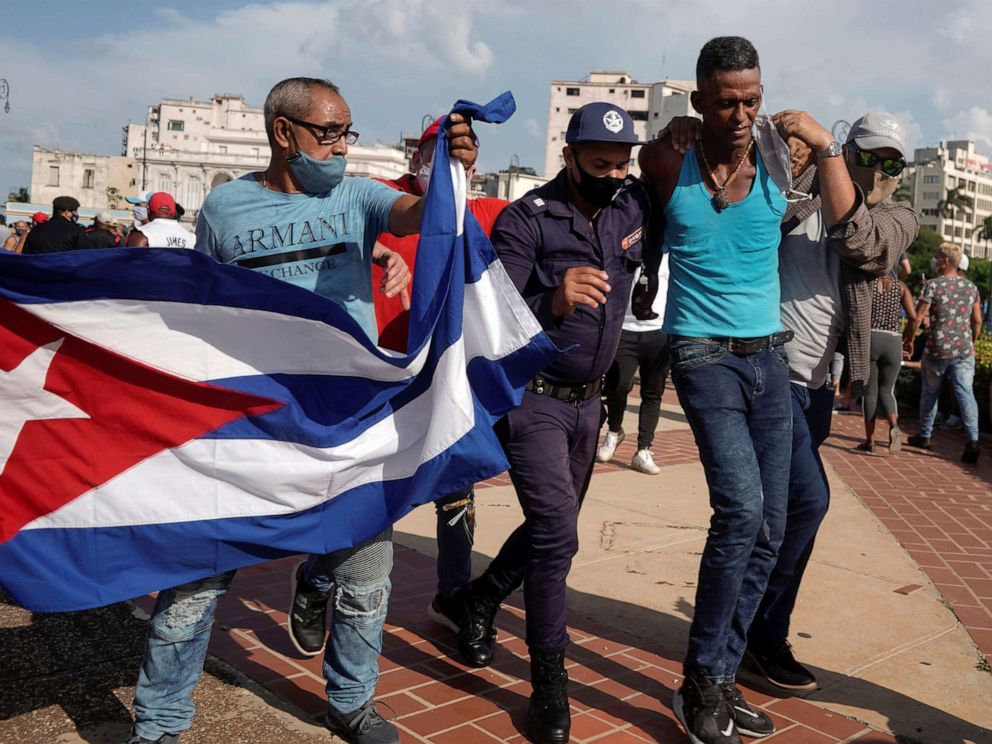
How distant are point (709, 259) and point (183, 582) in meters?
2.00

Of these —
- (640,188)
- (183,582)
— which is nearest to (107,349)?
(183,582)

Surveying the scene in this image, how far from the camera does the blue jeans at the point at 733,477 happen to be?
136 inches

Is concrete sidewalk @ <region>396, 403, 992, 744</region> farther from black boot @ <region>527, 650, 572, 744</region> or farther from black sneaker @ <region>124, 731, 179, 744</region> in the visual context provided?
black sneaker @ <region>124, 731, 179, 744</region>

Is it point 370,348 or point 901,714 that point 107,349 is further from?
point 901,714

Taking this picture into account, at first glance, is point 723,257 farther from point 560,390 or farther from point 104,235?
point 104,235

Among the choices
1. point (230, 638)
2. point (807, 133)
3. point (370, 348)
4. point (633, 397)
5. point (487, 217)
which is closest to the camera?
point (370, 348)

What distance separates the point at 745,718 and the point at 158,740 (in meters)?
1.91

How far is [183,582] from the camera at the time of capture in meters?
3.03

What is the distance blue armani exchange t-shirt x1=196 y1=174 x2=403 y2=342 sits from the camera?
329 centimetres

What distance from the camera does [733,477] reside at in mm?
3434

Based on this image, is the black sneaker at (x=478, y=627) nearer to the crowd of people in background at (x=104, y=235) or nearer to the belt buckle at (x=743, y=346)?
the belt buckle at (x=743, y=346)

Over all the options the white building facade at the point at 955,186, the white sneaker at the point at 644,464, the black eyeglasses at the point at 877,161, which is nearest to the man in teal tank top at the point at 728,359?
the black eyeglasses at the point at 877,161

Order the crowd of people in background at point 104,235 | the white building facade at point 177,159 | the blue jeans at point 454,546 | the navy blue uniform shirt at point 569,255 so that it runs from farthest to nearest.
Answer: the white building facade at point 177,159, the crowd of people in background at point 104,235, the blue jeans at point 454,546, the navy blue uniform shirt at point 569,255

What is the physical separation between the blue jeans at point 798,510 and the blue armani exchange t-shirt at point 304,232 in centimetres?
166
